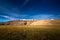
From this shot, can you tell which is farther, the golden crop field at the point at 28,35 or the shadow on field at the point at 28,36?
the golden crop field at the point at 28,35

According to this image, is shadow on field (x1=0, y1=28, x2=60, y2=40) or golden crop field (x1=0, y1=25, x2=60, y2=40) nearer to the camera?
shadow on field (x1=0, y1=28, x2=60, y2=40)

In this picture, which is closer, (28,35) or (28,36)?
(28,36)
